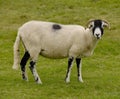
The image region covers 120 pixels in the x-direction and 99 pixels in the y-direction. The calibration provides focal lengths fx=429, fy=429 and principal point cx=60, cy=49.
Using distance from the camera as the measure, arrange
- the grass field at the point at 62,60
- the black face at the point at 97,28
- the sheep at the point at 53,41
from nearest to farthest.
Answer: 1. the grass field at the point at 62,60
2. the black face at the point at 97,28
3. the sheep at the point at 53,41

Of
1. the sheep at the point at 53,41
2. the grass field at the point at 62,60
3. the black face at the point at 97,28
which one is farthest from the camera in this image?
the sheep at the point at 53,41

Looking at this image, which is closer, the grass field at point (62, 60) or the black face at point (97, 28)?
the grass field at point (62, 60)

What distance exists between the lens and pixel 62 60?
20094 millimetres

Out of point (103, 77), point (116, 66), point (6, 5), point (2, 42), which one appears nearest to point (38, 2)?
point (6, 5)

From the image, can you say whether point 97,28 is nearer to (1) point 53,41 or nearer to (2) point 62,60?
(1) point 53,41

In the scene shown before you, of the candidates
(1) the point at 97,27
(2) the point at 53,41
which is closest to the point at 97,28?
(1) the point at 97,27

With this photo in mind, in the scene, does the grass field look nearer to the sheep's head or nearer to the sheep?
the sheep

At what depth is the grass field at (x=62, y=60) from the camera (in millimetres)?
13398

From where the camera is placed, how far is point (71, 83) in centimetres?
1482

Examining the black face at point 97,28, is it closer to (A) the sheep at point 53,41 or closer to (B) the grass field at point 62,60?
(A) the sheep at point 53,41

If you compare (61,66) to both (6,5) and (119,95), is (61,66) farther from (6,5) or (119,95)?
(6,5)

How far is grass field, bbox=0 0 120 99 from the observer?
13.4 m

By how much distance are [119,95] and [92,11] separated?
67.5ft

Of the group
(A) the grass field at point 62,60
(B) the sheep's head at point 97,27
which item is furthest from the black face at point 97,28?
(A) the grass field at point 62,60
